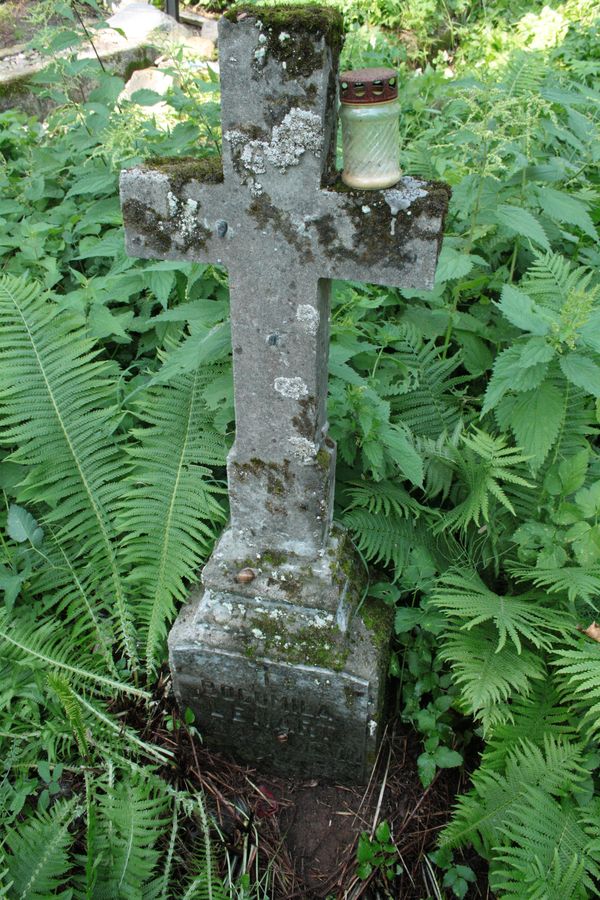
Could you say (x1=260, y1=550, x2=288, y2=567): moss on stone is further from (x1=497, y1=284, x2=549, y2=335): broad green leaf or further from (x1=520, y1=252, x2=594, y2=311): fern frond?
(x1=520, y1=252, x2=594, y2=311): fern frond

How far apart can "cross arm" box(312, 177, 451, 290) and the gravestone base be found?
3.76ft

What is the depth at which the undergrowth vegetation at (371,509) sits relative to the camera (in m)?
2.25

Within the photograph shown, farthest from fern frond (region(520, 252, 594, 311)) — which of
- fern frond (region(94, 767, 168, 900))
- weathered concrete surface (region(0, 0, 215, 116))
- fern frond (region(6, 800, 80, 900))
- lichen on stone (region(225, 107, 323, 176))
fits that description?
weathered concrete surface (region(0, 0, 215, 116))

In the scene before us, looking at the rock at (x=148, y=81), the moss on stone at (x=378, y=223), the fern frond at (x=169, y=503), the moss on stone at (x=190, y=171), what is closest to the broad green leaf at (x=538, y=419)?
the moss on stone at (x=378, y=223)

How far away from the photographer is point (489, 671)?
2344mm

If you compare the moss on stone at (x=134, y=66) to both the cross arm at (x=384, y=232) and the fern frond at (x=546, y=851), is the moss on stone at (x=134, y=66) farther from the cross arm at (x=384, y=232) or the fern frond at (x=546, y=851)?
the fern frond at (x=546, y=851)

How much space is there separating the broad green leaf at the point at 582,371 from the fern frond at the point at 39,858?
2197 millimetres

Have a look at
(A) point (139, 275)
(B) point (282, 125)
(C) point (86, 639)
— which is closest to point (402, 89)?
(A) point (139, 275)

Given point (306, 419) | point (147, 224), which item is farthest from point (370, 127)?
point (306, 419)

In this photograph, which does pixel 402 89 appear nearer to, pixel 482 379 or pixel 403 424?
pixel 482 379

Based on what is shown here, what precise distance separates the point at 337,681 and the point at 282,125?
1.79m

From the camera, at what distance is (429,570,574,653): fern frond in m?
2.28

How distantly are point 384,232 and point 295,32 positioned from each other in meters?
0.52

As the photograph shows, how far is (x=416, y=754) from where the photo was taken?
2.71 metres
